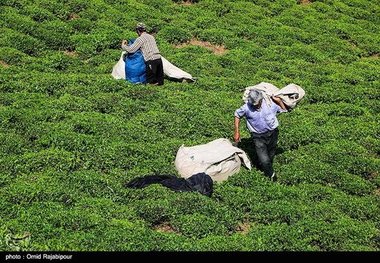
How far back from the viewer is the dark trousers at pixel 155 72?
1733cm

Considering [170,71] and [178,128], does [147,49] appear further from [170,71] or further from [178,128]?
[178,128]

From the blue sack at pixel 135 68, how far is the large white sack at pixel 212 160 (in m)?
4.87

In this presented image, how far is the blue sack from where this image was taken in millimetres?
17266

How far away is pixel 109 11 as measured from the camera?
22.4 metres

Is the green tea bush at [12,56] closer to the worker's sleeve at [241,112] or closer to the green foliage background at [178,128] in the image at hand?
the green foliage background at [178,128]

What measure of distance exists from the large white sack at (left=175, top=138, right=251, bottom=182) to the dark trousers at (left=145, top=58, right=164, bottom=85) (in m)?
4.76

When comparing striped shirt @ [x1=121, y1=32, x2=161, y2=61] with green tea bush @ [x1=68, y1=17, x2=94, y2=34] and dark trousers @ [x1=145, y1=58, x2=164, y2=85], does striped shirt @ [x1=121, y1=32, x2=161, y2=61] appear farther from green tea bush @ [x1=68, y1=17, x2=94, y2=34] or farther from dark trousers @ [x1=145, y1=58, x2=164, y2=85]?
green tea bush @ [x1=68, y1=17, x2=94, y2=34]

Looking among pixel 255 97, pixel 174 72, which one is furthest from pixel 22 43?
pixel 255 97

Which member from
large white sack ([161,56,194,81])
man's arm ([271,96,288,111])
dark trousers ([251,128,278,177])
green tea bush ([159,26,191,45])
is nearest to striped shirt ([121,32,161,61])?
large white sack ([161,56,194,81])

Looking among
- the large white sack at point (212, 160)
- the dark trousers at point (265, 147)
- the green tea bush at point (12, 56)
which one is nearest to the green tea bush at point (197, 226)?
the large white sack at point (212, 160)

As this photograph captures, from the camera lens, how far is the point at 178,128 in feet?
48.8

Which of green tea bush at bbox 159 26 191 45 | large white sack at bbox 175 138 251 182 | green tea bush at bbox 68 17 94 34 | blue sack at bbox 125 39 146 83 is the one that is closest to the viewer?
large white sack at bbox 175 138 251 182

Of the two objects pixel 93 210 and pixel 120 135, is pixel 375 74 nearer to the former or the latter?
pixel 120 135

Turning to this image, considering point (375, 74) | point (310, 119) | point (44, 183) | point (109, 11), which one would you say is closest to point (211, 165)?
point (44, 183)
